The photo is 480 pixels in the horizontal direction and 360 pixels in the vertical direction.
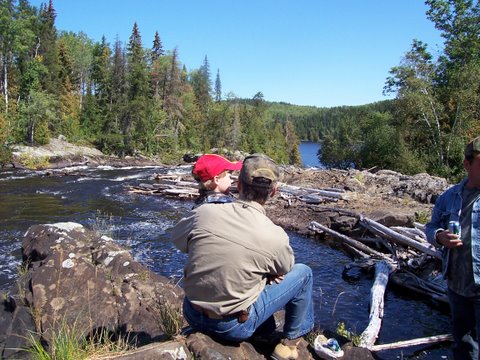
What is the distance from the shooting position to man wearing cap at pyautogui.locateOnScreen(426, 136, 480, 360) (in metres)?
3.46

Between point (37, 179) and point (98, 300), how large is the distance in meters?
21.5

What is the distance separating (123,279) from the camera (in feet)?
18.3

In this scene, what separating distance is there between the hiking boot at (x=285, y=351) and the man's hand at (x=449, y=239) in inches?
66.0

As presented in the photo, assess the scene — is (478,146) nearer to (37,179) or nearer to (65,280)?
(65,280)

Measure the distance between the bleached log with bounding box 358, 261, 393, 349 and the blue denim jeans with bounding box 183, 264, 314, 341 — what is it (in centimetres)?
144

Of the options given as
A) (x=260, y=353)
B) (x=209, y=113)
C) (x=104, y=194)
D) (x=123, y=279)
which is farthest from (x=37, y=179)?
(x=209, y=113)

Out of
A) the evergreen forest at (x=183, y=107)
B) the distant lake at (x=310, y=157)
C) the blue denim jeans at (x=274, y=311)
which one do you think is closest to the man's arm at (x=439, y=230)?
the blue denim jeans at (x=274, y=311)

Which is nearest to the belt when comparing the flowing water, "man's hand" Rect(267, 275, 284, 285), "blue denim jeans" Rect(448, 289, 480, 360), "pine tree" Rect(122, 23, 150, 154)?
"man's hand" Rect(267, 275, 284, 285)

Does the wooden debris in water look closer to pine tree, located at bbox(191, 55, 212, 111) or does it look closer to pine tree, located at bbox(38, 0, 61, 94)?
pine tree, located at bbox(38, 0, 61, 94)

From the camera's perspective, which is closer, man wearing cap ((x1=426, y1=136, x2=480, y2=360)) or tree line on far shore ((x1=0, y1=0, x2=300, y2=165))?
man wearing cap ((x1=426, y1=136, x2=480, y2=360))

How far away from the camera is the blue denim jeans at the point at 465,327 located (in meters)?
3.56

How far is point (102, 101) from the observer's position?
191ft

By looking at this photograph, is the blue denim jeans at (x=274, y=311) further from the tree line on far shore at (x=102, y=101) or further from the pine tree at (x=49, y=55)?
the pine tree at (x=49, y=55)

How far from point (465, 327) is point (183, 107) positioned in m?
62.3
